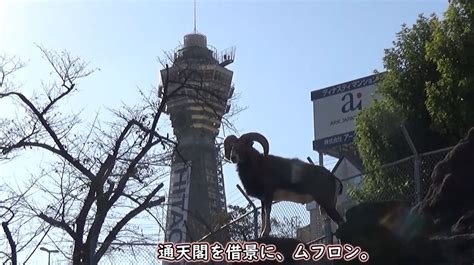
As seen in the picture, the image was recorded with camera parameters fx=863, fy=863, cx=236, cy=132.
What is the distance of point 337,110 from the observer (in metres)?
38.6

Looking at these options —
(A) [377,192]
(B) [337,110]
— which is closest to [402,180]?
(A) [377,192]

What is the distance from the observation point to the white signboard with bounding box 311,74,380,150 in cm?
3712

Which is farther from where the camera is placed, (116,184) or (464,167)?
(116,184)

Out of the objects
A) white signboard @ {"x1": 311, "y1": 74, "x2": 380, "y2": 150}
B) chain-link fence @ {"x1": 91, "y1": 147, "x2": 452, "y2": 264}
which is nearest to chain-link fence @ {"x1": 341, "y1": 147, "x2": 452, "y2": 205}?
chain-link fence @ {"x1": 91, "y1": 147, "x2": 452, "y2": 264}

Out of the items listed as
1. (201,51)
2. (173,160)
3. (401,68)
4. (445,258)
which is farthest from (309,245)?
(201,51)

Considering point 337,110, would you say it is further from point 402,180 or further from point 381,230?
point 381,230

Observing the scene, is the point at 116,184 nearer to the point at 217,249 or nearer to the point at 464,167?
the point at 217,249

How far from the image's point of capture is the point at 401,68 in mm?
16672

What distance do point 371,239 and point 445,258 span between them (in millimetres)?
833

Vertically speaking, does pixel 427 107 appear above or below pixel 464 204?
above

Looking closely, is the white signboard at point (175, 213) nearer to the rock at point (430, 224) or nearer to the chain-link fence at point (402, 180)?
the chain-link fence at point (402, 180)

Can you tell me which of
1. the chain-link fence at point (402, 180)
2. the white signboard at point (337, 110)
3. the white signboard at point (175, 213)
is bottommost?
the chain-link fence at point (402, 180)

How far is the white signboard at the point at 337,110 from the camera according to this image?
37.1 metres

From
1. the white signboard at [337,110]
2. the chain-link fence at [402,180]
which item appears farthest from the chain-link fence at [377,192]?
the white signboard at [337,110]
